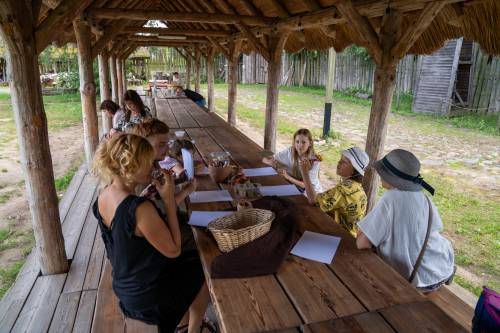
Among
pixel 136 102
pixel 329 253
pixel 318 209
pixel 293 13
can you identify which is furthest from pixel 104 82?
pixel 329 253

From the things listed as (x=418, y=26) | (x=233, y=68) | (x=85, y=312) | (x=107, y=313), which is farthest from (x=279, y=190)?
(x=233, y=68)

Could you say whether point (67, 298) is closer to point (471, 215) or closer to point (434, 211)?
point (434, 211)

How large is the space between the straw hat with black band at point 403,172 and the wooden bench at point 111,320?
1.74 meters

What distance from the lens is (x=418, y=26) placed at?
3.39 m

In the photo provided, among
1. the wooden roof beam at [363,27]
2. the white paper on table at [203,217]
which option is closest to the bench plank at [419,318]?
the white paper on table at [203,217]

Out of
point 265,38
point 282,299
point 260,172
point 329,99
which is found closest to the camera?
point 282,299

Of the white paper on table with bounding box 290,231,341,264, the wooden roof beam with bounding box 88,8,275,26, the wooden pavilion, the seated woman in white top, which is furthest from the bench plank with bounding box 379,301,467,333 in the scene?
the wooden roof beam with bounding box 88,8,275,26

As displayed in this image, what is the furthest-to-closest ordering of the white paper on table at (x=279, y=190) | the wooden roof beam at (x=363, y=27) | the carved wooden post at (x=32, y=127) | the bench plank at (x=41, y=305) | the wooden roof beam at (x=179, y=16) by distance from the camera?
the wooden roof beam at (x=179, y=16), the wooden roof beam at (x=363, y=27), the white paper on table at (x=279, y=190), the bench plank at (x=41, y=305), the carved wooden post at (x=32, y=127)

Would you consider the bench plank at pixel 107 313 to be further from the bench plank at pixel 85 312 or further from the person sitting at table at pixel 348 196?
the person sitting at table at pixel 348 196

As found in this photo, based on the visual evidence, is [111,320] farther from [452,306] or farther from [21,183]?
[21,183]

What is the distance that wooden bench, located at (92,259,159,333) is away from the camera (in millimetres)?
2283

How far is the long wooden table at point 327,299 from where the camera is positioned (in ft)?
4.86

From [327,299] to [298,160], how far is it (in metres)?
2.19

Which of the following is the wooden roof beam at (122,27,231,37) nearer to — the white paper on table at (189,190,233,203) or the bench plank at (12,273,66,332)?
the white paper on table at (189,190,233,203)
